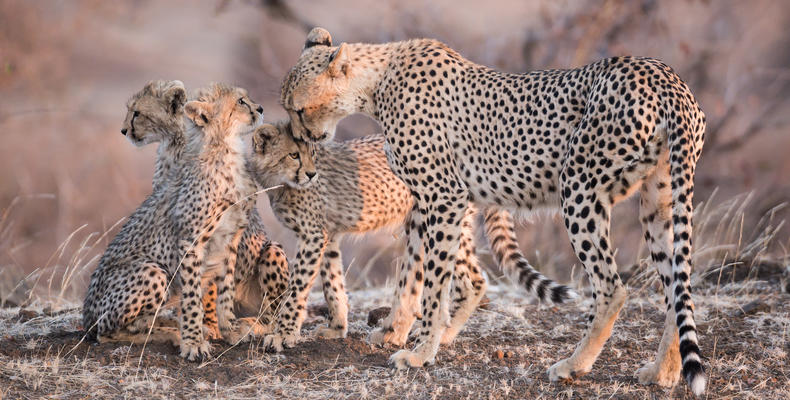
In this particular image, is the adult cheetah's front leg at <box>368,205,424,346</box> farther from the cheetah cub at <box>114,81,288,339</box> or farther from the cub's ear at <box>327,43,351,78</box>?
the cub's ear at <box>327,43,351,78</box>

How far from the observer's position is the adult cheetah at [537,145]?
3891mm

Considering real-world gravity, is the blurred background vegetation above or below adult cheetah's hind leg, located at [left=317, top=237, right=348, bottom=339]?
above

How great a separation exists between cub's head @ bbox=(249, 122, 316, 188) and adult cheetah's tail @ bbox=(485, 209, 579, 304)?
1.03m

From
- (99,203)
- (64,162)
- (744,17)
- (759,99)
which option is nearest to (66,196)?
(99,203)

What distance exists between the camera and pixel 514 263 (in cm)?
490

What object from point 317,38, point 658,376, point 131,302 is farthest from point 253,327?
point 658,376

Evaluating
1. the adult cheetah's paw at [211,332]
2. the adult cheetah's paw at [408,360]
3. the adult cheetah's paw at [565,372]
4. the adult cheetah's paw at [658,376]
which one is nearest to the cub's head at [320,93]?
the adult cheetah's paw at [211,332]

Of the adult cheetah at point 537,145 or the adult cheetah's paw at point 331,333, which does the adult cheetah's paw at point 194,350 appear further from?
the adult cheetah at point 537,145

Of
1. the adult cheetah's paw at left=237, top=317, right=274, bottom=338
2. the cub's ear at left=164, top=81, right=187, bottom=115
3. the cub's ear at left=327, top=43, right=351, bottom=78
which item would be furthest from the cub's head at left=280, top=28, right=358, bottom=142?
the adult cheetah's paw at left=237, top=317, right=274, bottom=338

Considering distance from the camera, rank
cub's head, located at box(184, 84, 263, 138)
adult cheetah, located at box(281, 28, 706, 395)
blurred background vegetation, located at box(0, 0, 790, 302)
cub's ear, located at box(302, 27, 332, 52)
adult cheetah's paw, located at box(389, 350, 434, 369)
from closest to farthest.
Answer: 1. adult cheetah, located at box(281, 28, 706, 395)
2. adult cheetah's paw, located at box(389, 350, 434, 369)
3. cub's head, located at box(184, 84, 263, 138)
4. cub's ear, located at box(302, 27, 332, 52)
5. blurred background vegetation, located at box(0, 0, 790, 302)

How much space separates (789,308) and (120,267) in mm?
3585

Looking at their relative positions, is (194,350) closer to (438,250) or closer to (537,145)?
(438,250)

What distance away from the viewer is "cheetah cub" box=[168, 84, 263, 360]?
4445 millimetres

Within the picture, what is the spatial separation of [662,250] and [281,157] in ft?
6.51
